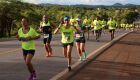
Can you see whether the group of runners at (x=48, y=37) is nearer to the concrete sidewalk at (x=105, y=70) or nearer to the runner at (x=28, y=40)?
the runner at (x=28, y=40)

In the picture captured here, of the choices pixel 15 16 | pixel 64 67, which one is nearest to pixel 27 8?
pixel 15 16

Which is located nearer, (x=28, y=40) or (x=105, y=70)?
(x=28, y=40)

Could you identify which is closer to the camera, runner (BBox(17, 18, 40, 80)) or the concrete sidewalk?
runner (BBox(17, 18, 40, 80))

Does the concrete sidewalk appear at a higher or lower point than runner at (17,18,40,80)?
lower

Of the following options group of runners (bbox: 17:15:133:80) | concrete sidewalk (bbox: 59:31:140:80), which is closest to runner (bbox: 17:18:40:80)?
group of runners (bbox: 17:15:133:80)

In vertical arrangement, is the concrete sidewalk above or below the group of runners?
below

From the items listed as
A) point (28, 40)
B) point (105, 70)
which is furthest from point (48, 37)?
point (28, 40)

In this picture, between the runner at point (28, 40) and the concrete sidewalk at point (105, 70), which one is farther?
the concrete sidewalk at point (105, 70)

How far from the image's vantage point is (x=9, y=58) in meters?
19.9

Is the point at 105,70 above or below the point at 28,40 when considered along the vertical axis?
below

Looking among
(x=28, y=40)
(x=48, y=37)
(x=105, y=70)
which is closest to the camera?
(x=28, y=40)

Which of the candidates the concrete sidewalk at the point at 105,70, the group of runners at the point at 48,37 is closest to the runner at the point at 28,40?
the group of runners at the point at 48,37

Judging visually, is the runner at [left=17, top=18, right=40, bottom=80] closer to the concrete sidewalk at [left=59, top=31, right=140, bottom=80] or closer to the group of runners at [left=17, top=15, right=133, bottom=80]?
the group of runners at [left=17, top=15, right=133, bottom=80]

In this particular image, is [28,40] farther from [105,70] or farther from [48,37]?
[48,37]
